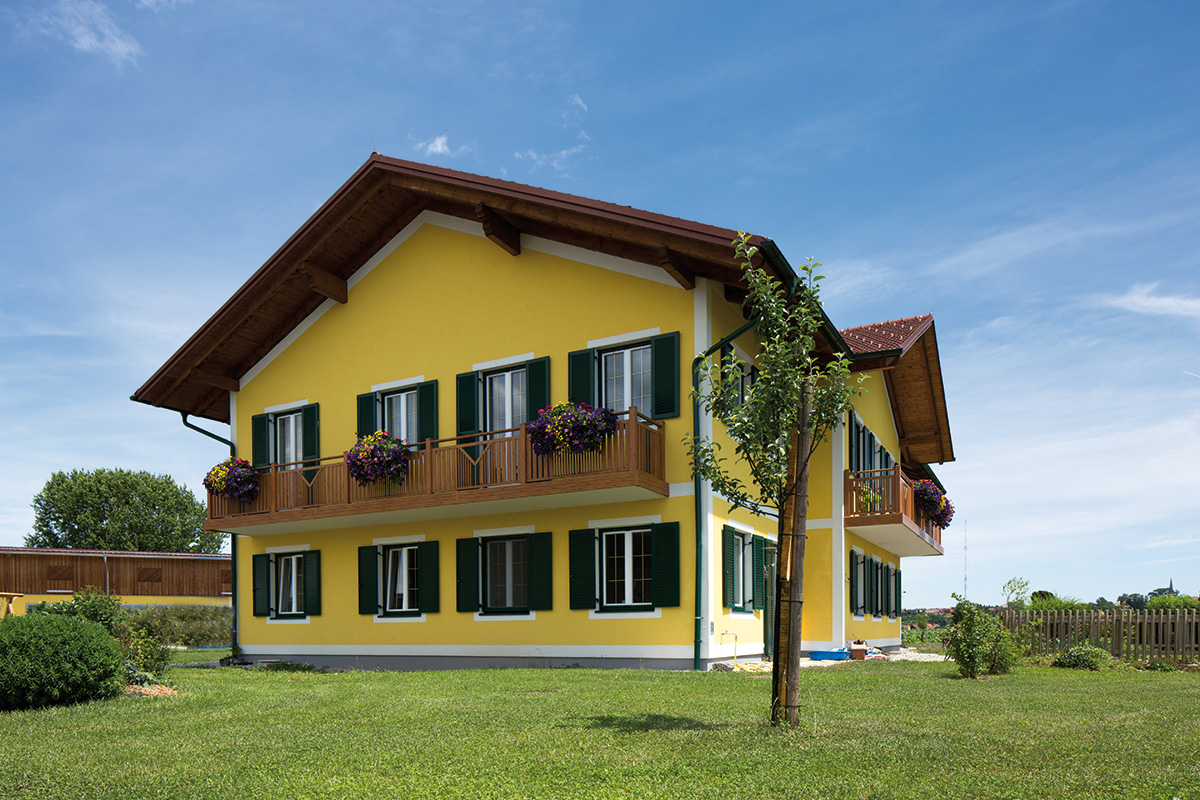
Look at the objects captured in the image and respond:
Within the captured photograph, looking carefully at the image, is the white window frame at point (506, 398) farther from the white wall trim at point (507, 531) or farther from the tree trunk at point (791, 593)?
the tree trunk at point (791, 593)

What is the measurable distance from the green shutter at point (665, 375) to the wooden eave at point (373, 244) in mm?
985

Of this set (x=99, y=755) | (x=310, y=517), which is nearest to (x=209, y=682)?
(x=310, y=517)

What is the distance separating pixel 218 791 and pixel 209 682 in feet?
27.5

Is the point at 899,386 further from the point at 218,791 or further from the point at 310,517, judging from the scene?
the point at 218,791

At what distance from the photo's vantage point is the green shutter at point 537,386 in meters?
17.4

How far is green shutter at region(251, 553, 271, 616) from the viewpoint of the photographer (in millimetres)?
21156

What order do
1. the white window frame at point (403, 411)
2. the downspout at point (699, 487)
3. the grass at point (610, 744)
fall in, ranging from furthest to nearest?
the white window frame at point (403, 411) → the downspout at point (699, 487) → the grass at point (610, 744)

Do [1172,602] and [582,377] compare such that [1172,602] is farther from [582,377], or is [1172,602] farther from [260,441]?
[260,441]

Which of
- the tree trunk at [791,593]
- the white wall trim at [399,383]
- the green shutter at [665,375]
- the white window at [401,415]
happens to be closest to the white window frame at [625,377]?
the green shutter at [665,375]

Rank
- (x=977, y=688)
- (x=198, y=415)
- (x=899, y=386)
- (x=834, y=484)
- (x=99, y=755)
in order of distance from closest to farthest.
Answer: (x=99, y=755) < (x=977, y=688) < (x=834, y=484) < (x=198, y=415) < (x=899, y=386)

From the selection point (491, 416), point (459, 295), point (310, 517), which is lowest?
point (310, 517)

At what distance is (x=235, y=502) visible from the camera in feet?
67.8

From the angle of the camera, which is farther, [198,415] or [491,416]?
[198,415]

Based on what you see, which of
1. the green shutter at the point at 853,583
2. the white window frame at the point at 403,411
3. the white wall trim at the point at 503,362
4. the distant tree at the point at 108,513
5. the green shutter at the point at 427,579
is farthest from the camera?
the distant tree at the point at 108,513
